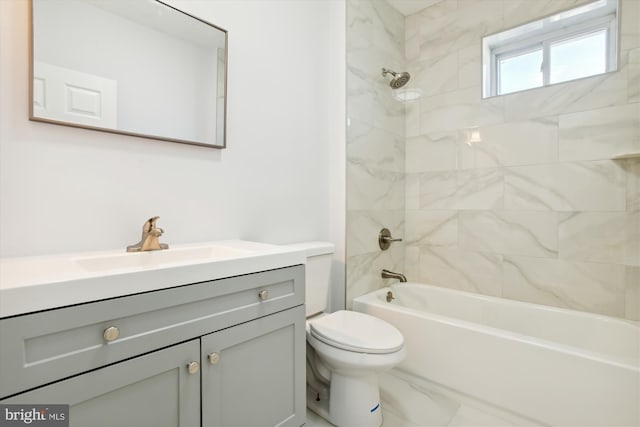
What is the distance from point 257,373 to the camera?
1.11 metres

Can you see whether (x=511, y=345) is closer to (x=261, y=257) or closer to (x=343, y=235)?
(x=343, y=235)

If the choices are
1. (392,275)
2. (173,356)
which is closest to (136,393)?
(173,356)

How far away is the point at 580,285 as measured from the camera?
74.2 inches

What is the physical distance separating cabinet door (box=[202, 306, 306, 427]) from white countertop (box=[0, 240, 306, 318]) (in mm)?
211

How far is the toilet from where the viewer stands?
1.38 metres

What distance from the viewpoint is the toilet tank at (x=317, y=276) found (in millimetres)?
1723

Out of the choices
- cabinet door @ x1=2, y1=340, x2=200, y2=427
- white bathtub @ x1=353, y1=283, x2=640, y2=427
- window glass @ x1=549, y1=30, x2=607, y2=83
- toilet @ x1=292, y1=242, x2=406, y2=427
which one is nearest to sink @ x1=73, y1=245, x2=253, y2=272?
cabinet door @ x1=2, y1=340, x2=200, y2=427

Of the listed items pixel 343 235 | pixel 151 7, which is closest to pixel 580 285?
pixel 343 235

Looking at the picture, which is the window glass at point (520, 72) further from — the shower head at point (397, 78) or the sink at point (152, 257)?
the sink at point (152, 257)

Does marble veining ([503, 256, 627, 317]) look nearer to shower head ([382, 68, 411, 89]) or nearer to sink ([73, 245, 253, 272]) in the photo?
shower head ([382, 68, 411, 89])

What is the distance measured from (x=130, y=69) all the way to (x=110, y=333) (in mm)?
1036

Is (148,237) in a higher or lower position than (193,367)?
higher

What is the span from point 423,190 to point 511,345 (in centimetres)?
131

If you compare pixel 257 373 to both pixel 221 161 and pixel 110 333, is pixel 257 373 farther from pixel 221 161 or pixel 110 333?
pixel 221 161
